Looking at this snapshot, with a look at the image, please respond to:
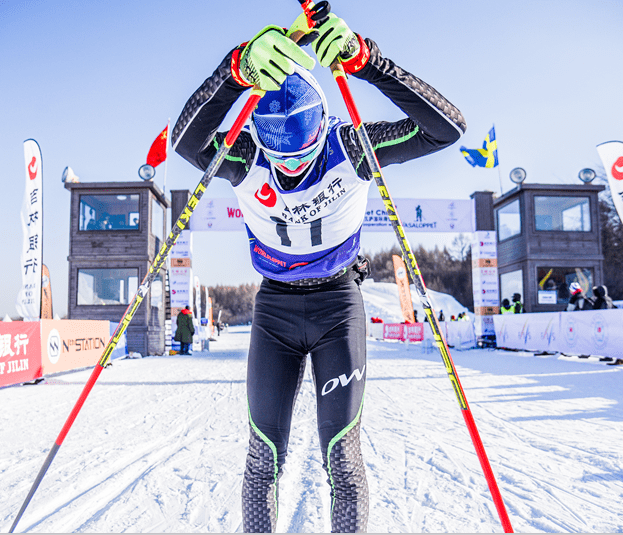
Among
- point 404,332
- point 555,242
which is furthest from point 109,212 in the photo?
point 555,242

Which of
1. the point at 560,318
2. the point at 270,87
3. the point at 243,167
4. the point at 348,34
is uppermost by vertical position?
the point at 348,34

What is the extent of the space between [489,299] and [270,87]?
14.4 m

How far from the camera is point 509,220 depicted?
57.7 feet

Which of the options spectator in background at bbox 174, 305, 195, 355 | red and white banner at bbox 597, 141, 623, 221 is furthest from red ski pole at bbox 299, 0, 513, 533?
spectator in background at bbox 174, 305, 195, 355

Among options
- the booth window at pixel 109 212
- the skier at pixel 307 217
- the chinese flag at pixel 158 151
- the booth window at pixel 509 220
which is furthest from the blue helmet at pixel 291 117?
the booth window at pixel 509 220

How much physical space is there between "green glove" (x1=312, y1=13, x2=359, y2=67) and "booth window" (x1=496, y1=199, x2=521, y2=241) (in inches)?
669

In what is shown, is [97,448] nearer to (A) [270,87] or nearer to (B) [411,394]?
(A) [270,87]

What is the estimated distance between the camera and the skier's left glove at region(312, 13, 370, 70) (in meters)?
1.64

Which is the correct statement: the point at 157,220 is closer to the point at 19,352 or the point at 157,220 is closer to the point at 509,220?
the point at 19,352

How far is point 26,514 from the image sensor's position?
2.41m

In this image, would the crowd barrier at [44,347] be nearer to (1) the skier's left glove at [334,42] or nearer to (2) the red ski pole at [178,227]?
(2) the red ski pole at [178,227]

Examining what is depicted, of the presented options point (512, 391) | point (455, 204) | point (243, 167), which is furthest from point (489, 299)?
point (243, 167)

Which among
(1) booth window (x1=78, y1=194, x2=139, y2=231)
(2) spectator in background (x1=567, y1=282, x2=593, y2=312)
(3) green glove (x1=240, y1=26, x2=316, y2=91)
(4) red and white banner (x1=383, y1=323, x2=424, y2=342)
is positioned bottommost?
(4) red and white banner (x1=383, y1=323, x2=424, y2=342)

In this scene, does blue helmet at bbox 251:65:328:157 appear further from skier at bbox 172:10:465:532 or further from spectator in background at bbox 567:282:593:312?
spectator in background at bbox 567:282:593:312
